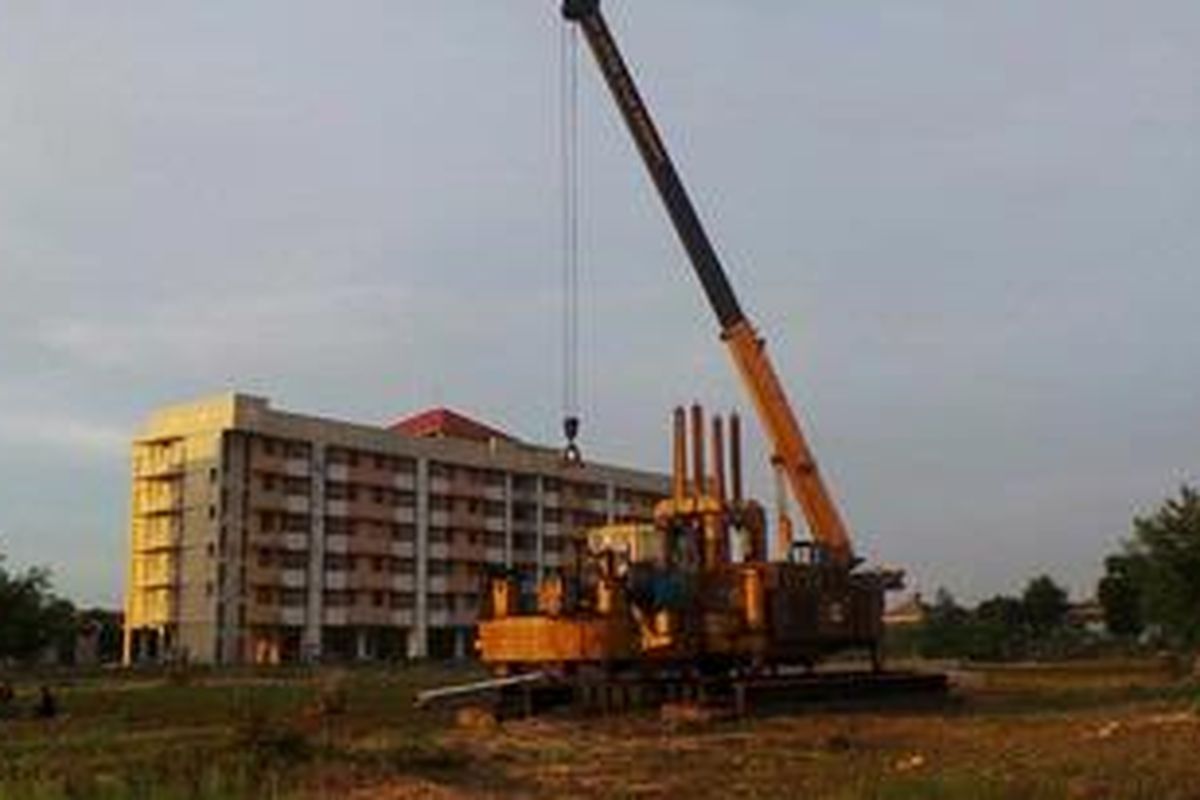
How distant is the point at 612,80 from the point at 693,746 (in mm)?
19149

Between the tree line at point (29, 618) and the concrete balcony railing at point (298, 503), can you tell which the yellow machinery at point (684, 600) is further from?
the concrete balcony railing at point (298, 503)

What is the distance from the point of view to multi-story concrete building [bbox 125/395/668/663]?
139625 mm

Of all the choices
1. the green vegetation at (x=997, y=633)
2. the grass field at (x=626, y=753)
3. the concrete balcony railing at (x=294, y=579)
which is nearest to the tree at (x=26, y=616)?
the grass field at (x=626, y=753)

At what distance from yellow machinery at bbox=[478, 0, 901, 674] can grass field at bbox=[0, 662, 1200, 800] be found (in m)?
1.85

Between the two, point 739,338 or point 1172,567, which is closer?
point 739,338

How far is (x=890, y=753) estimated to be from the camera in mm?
27234

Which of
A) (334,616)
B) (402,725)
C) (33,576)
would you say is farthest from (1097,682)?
(334,616)

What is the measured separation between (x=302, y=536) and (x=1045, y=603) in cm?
5477

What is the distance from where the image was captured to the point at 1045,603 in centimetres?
14438

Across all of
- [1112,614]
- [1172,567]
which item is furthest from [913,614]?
[1172,567]

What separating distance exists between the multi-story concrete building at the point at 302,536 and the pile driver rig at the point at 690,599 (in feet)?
297

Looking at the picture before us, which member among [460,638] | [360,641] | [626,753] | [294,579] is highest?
[294,579]

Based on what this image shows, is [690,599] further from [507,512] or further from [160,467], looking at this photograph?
[507,512]

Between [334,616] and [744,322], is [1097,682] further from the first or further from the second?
[334,616]
